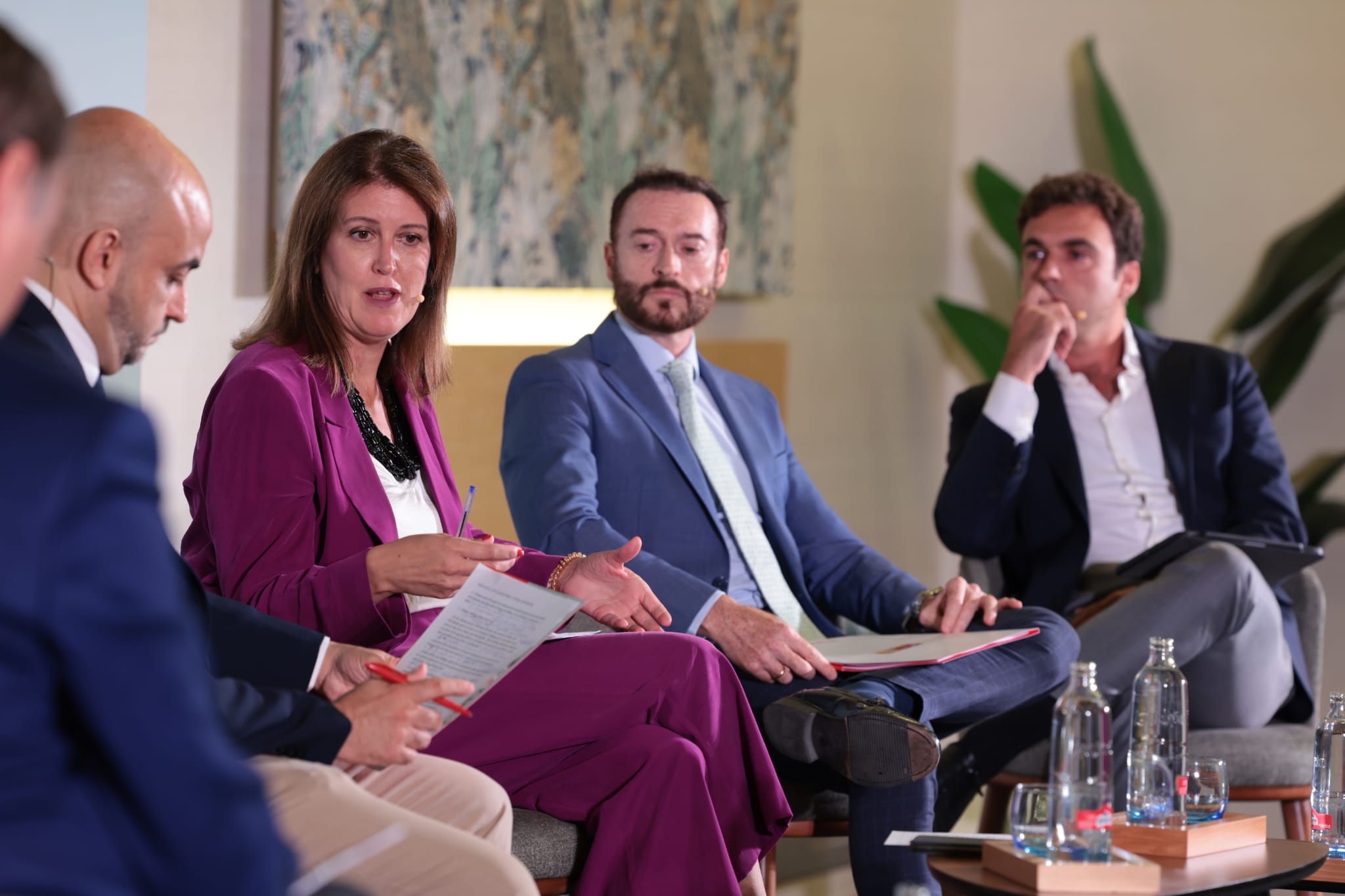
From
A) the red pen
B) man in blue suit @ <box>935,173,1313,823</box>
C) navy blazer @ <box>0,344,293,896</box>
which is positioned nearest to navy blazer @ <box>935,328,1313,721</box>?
man in blue suit @ <box>935,173,1313,823</box>

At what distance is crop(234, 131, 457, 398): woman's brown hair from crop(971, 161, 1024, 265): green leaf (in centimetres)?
291

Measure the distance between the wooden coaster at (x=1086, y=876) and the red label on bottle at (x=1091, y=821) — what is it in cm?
4

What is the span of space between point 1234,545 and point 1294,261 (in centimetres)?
182

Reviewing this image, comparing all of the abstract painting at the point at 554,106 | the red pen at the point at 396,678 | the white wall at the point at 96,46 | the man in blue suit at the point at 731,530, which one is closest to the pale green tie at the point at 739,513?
the man in blue suit at the point at 731,530

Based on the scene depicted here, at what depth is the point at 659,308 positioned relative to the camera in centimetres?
300

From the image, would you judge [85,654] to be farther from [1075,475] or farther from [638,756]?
[1075,475]

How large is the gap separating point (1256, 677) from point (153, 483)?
8.44 feet

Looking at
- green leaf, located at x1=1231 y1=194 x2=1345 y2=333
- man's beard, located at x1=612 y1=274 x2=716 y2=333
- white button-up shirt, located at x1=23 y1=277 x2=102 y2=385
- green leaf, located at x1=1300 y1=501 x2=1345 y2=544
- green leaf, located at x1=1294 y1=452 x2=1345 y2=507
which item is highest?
green leaf, located at x1=1231 y1=194 x2=1345 y2=333

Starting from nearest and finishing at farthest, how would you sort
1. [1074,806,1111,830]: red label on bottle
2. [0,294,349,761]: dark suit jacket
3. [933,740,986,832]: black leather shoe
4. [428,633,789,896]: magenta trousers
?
[0,294,349,761]: dark suit jacket, [1074,806,1111,830]: red label on bottle, [428,633,789,896]: magenta trousers, [933,740,986,832]: black leather shoe

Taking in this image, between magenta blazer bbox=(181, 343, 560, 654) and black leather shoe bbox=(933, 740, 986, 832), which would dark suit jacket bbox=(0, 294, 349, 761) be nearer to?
magenta blazer bbox=(181, 343, 560, 654)

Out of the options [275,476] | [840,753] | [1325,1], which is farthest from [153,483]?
[1325,1]

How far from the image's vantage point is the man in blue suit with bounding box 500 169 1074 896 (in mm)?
2248

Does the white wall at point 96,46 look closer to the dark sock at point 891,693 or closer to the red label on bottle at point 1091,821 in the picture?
the dark sock at point 891,693

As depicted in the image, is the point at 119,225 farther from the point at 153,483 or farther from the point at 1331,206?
the point at 1331,206
